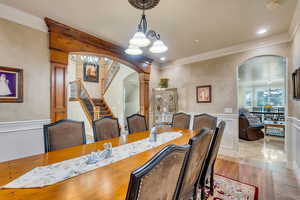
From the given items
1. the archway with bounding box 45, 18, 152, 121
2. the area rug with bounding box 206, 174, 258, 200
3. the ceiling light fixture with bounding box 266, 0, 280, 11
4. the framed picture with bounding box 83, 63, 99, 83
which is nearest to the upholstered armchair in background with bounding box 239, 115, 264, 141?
the area rug with bounding box 206, 174, 258, 200

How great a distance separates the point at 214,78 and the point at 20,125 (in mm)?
4346

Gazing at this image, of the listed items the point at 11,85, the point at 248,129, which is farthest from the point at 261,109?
the point at 11,85

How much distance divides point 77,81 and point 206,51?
20.5ft

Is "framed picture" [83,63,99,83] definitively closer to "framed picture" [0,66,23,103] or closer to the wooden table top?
"framed picture" [0,66,23,103]

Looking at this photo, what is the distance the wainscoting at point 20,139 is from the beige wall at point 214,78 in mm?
3358

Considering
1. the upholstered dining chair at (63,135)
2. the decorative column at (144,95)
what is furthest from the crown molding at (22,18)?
the decorative column at (144,95)

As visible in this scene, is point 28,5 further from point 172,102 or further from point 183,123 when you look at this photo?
point 172,102

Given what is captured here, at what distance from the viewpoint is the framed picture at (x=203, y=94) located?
4.14 m

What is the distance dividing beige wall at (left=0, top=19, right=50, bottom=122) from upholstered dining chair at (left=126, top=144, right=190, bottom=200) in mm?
2620

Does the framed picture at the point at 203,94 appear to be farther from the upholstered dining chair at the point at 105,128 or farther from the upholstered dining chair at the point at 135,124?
the upholstered dining chair at the point at 105,128

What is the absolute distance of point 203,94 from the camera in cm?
424

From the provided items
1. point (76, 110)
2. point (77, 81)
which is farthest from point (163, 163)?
point (77, 81)

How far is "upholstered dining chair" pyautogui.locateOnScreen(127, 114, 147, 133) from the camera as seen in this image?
2.86 metres

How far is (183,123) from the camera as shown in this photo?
3.29 meters
